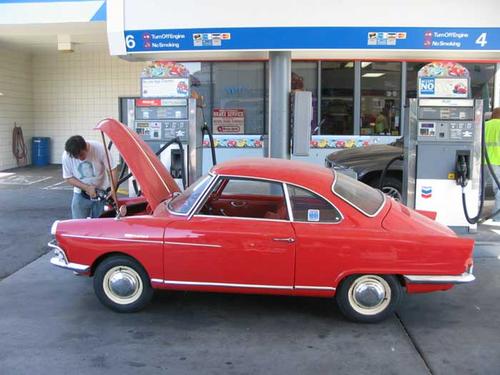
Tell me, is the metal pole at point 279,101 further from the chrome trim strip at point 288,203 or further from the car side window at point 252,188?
the chrome trim strip at point 288,203

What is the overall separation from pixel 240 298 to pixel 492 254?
11.4 ft

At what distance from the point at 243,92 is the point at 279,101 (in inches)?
145

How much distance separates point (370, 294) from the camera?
467 centimetres

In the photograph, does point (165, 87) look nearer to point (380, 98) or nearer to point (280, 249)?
point (280, 249)

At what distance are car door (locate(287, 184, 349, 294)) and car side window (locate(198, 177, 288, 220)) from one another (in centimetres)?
16

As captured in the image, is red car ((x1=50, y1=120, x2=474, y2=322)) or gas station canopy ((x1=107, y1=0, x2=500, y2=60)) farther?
gas station canopy ((x1=107, y1=0, x2=500, y2=60))

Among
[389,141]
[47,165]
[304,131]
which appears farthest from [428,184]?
[47,165]

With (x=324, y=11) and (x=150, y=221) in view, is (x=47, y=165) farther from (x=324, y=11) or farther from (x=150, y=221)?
(x=150, y=221)

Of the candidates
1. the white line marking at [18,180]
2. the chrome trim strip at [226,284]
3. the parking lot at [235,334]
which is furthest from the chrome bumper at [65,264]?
the white line marking at [18,180]

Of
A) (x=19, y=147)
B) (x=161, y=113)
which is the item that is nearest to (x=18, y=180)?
(x=19, y=147)

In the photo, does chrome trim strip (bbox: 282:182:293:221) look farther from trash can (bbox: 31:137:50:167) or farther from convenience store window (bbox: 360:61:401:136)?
trash can (bbox: 31:137:50:167)

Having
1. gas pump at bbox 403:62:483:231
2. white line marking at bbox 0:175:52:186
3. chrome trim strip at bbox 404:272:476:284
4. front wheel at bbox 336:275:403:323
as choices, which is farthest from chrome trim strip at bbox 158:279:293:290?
white line marking at bbox 0:175:52:186

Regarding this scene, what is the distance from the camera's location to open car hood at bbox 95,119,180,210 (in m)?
5.23

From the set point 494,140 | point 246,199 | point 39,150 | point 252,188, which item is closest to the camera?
point 252,188
